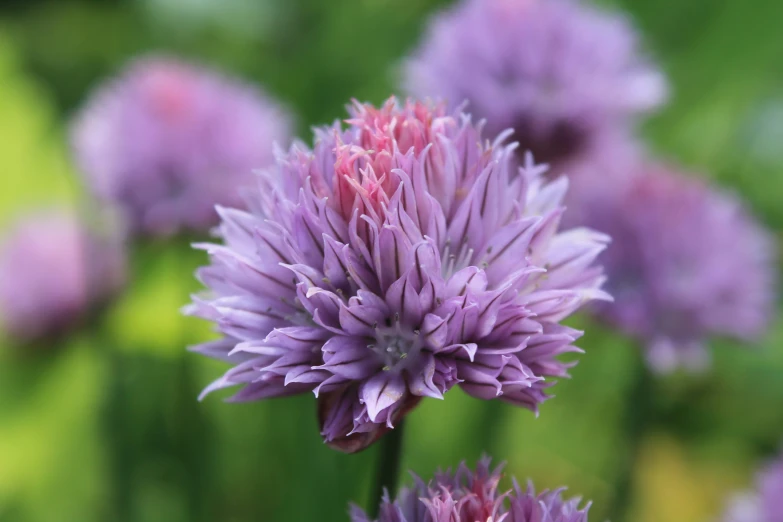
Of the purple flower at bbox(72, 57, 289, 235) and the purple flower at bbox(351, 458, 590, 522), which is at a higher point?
the purple flower at bbox(72, 57, 289, 235)

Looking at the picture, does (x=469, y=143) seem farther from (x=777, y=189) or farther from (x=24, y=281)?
(x=777, y=189)

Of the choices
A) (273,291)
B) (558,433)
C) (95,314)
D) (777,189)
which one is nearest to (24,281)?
(95,314)

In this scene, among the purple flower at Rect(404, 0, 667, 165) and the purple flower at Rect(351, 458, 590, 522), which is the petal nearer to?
the purple flower at Rect(351, 458, 590, 522)

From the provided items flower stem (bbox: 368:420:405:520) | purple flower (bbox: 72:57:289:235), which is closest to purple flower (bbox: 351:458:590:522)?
flower stem (bbox: 368:420:405:520)

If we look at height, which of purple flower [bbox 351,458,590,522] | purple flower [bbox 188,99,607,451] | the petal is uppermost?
purple flower [bbox 188,99,607,451]

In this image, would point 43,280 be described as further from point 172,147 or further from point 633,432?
point 633,432

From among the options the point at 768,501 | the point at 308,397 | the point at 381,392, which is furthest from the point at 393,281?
the point at 308,397
